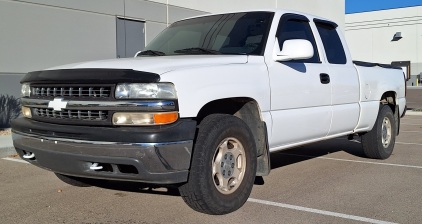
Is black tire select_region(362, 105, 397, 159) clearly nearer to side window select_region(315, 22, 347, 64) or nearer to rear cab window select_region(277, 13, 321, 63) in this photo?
side window select_region(315, 22, 347, 64)

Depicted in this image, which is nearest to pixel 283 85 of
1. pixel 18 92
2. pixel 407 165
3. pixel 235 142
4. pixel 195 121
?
pixel 235 142

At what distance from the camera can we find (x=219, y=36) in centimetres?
519

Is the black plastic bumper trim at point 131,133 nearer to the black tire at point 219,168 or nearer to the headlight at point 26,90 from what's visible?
the black tire at point 219,168

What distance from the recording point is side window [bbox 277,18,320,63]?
525 centimetres

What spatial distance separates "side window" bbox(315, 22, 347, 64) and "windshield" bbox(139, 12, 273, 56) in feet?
3.76

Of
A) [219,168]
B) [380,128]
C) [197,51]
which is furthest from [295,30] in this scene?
[380,128]

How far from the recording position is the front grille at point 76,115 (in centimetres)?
375

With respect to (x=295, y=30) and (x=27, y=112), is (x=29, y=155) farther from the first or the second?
(x=295, y=30)

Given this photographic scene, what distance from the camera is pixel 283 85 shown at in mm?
4824

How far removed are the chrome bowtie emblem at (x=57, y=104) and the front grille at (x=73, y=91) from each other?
7 cm

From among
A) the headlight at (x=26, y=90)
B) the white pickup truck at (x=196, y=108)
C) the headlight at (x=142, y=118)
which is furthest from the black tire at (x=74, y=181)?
the headlight at (x=142, y=118)

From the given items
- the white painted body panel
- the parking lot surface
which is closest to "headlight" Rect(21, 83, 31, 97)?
the parking lot surface

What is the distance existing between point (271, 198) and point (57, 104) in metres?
2.38

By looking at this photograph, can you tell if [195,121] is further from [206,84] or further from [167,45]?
[167,45]
